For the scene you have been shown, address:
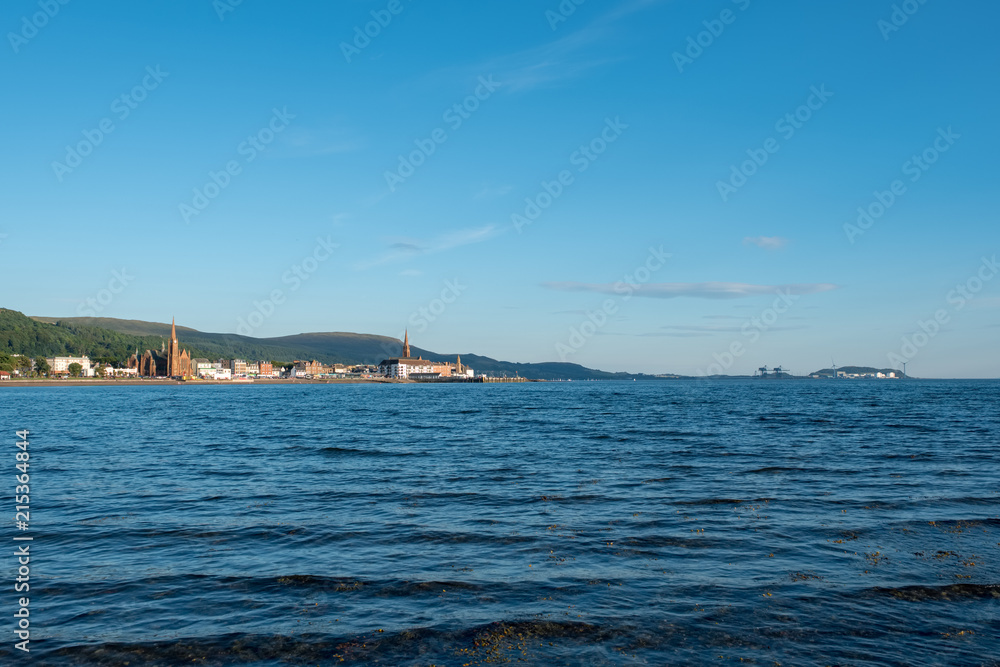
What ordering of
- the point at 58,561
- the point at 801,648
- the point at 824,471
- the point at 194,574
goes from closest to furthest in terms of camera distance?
the point at 801,648
the point at 194,574
the point at 58,561
the point at 824,471

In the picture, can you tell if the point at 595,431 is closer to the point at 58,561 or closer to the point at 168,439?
the point at 168,439

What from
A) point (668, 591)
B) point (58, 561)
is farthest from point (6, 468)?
point (668, 591)

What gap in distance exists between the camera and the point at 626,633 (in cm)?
1170

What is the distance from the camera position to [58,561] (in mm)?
16406

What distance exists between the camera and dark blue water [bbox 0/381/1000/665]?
1134cm

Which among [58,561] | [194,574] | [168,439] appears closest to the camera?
[194,574]

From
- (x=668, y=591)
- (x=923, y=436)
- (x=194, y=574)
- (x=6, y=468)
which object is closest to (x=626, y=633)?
(x=668, y=591)

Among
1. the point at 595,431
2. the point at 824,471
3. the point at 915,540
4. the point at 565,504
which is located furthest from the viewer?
the point at 595,431

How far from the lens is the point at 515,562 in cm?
1611

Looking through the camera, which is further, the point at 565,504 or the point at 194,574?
the point at 565,504

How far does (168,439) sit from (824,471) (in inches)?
1777

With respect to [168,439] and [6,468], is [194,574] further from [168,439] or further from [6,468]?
[168,439]

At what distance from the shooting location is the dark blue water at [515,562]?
37.2 ft

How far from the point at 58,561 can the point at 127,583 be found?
3.34 m
